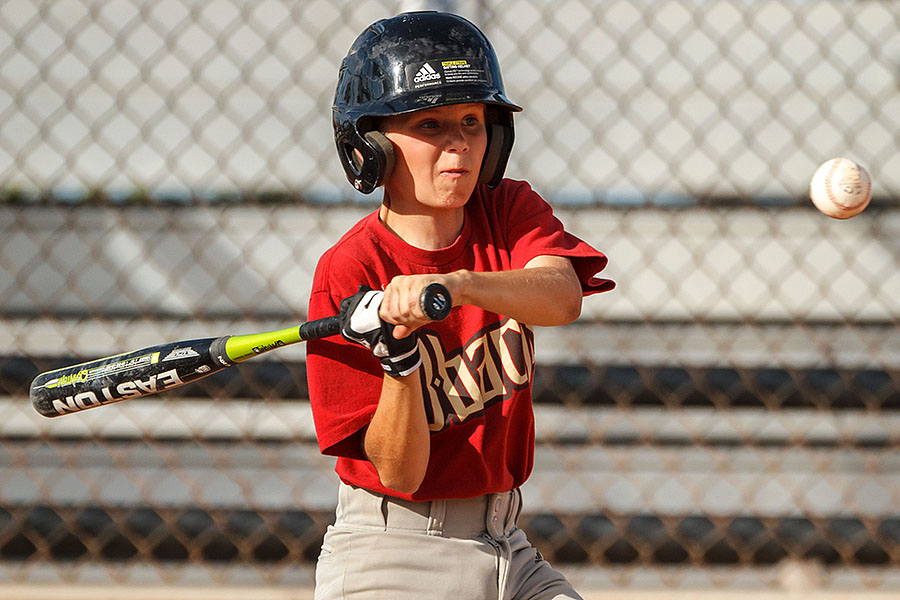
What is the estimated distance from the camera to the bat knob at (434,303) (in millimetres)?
1285

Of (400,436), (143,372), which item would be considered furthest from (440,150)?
(143,372)

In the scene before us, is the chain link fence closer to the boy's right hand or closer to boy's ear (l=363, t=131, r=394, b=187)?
boy's ear (l=363, t=131, r=394, b=187)

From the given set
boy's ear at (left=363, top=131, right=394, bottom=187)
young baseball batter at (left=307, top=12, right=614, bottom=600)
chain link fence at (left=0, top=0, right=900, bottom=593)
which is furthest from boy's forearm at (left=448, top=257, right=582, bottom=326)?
chain link fence at (left=0, top=0, right=900, bottom=593)

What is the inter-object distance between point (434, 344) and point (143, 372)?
0.51 meters

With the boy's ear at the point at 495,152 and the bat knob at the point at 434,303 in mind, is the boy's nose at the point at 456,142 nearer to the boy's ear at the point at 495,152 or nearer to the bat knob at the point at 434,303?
the boy's ear at the point at 495,152

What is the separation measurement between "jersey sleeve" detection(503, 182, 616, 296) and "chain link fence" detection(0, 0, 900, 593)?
1.45 m

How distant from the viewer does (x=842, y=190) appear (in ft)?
6.66

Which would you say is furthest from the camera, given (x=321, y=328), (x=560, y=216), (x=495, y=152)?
(x=560, y=216)

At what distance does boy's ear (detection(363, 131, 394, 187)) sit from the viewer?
5.19 ft

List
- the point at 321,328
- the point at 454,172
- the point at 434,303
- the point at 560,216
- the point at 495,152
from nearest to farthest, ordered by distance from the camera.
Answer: the point at 434,303, the point at 321,328, the point at 454,172, the point at 495,152, the point at 560,216

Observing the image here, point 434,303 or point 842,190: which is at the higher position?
point 842,190

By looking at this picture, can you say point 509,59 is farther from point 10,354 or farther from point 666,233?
point 10,354

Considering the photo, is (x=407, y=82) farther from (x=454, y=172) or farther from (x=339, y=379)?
(x=339, y=379)

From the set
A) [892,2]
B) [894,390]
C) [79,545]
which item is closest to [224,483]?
[79,545]
